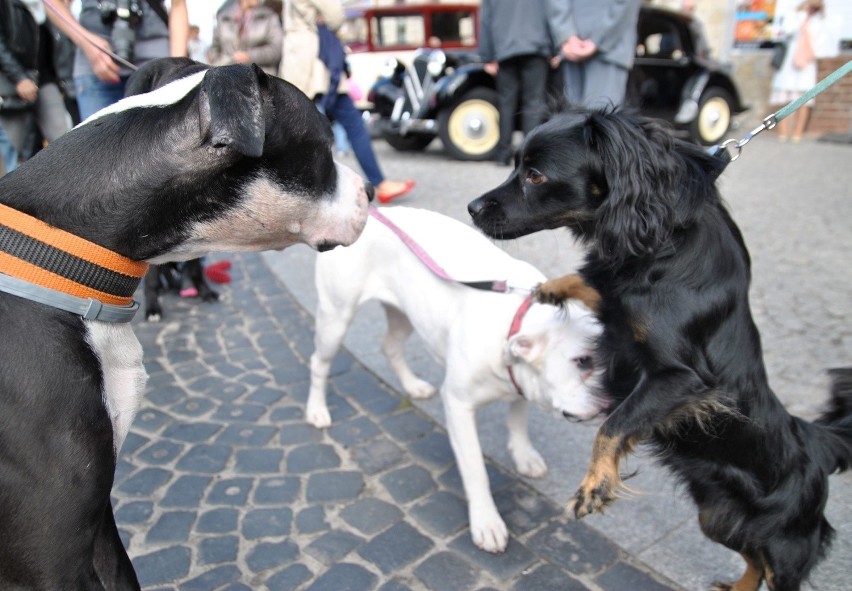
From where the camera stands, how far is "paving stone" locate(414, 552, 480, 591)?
2.56 metres

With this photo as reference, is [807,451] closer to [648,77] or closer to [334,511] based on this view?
[334,511]

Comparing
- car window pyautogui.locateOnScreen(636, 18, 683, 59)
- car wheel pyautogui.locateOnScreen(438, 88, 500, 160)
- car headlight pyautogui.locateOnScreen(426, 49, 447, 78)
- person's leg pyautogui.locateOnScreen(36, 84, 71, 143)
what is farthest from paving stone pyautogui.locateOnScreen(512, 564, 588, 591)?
car window pyautogui.locateOnScreen(636, 18, 683, 59)

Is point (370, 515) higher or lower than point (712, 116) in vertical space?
lower

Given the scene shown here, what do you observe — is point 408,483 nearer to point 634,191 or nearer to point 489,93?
point 634,191

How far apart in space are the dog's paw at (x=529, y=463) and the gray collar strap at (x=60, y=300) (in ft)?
6.78

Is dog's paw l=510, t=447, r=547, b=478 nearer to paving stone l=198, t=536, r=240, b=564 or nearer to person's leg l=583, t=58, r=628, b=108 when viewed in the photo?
paving stone l=198, t=536, r=240, b=564

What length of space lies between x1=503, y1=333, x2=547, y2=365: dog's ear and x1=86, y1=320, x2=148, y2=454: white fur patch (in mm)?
1277

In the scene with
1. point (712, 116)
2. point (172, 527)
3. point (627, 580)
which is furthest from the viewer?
point (712, 116)

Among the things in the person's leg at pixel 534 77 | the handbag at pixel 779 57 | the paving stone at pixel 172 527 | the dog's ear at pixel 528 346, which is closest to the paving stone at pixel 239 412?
the paving stone at pixel 172 527

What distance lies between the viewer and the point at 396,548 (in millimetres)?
2746

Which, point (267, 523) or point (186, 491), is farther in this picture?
point (186, 491)

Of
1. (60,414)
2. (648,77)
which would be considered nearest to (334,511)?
(60,414)

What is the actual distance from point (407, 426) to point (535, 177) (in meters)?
1.71

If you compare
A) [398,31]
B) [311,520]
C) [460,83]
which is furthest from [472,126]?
[311,520]
